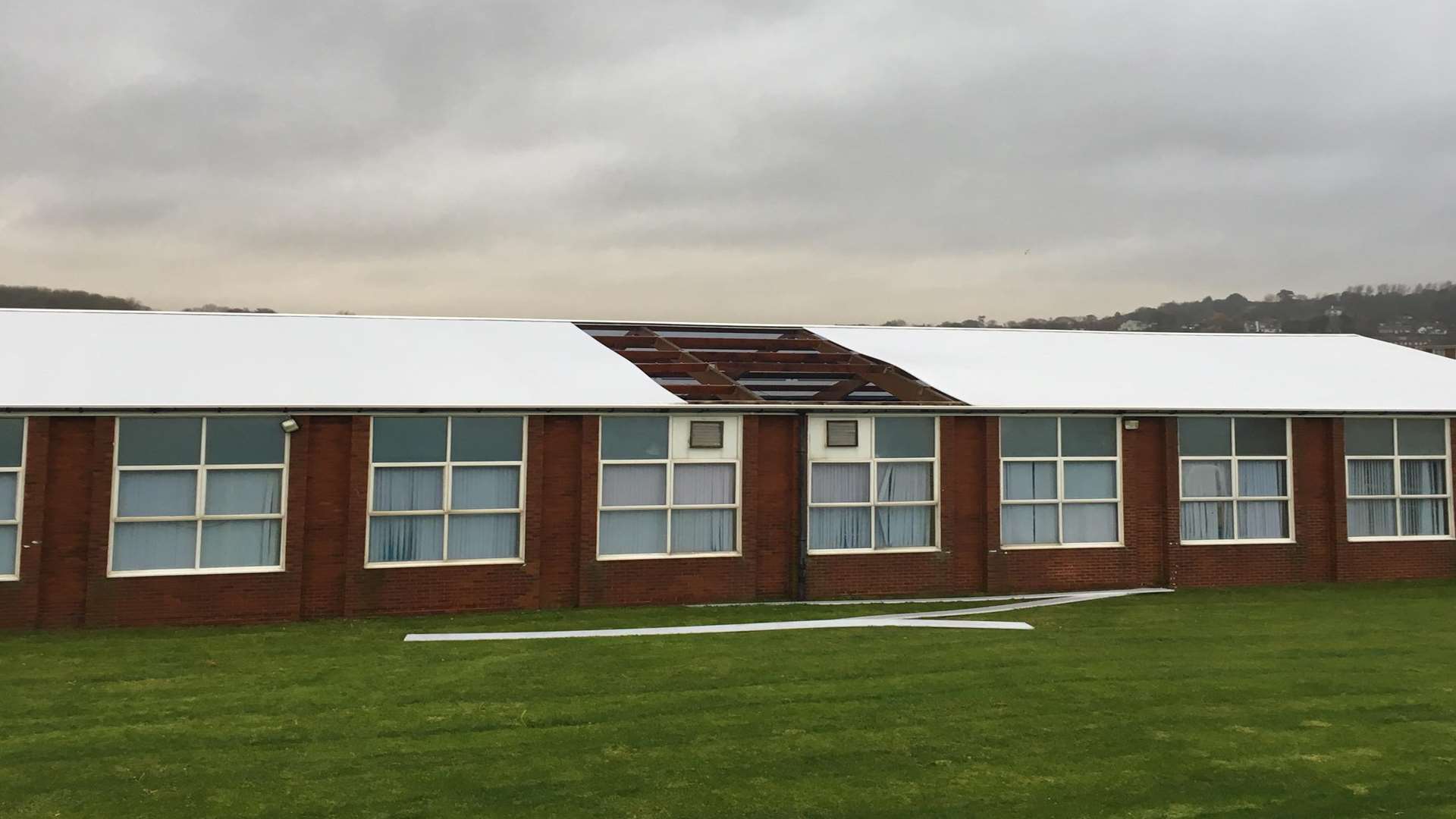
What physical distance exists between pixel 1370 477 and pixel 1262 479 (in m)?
2.36

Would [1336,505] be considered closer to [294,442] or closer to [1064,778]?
[1064,778]

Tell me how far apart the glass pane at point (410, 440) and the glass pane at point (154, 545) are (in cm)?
298

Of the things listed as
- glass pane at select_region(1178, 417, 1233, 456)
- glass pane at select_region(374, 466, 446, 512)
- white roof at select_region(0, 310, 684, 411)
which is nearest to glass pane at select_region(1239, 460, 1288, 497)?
glass pane at select_region(1178, 417, 1233, 456)

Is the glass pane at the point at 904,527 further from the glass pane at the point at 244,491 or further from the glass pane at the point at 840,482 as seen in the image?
the glass pane at the point at 244,491

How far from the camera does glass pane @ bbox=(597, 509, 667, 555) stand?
1697 cm

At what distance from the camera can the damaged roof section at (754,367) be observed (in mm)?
18109

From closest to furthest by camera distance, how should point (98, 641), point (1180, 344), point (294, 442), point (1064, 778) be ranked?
point (1064, 778)
point (98, 641)
point (294, 442)
point (1180, 344)

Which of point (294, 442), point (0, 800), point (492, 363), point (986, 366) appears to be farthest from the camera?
point (986, 366)

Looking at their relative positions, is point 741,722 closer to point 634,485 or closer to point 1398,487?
point 634,485

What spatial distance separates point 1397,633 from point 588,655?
11.3 m

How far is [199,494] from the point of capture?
15.4 meters

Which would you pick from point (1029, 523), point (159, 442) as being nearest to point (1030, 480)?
point (1029, 523)

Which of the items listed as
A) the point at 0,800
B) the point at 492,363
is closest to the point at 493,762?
Answer: the point at 0,800

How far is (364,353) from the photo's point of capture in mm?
18312
